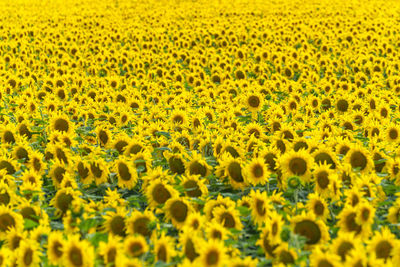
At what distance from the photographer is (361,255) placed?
3275 mm

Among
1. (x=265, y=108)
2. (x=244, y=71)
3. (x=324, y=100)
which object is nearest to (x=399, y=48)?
(x=244, y=71)

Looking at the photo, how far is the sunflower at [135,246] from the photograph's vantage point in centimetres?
369

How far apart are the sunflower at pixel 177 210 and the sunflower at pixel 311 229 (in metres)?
0.99

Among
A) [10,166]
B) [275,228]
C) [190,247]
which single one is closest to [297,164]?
[275,228]

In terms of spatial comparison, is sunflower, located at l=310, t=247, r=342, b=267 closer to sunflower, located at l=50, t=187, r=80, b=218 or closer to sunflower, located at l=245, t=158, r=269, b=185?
sunflower, located at l=245, t=158, r=269, b=185

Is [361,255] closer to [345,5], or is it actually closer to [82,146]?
[82,146]

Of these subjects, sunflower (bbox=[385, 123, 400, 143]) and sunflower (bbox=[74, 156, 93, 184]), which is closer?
sunflower (bbox=[74, 156, 93, 184])

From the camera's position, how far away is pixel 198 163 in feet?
17.8

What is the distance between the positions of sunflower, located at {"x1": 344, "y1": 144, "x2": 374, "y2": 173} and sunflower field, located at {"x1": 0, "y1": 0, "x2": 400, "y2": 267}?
0.01 meters

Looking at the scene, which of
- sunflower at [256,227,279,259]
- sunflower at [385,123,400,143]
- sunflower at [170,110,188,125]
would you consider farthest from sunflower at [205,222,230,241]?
sunflower at [385,123,400,143]

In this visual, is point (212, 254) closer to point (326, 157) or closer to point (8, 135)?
point (326, 157)

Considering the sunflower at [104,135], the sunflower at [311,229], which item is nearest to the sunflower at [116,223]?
the sunflower at [311,229]

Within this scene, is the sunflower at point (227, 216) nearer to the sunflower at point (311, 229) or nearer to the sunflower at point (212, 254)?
the sunflower at point (311, 229)

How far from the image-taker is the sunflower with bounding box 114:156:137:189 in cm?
535
